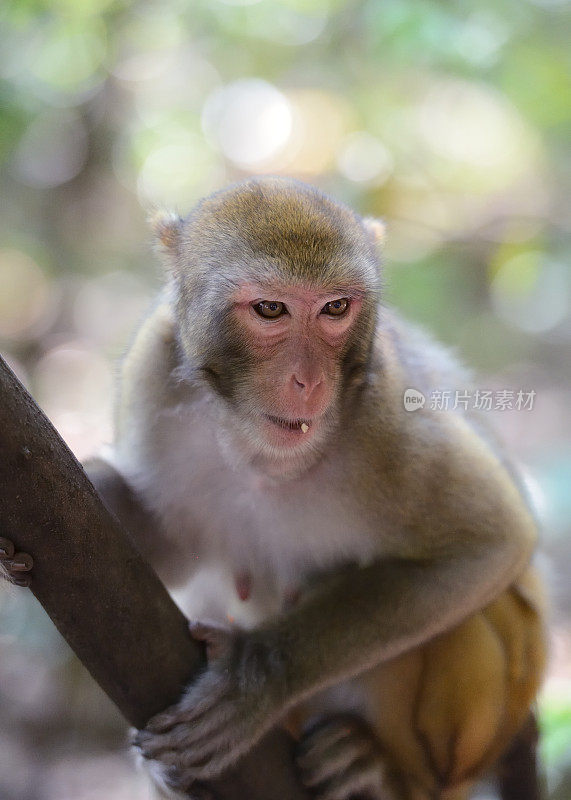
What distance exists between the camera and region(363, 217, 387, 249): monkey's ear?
2.48m

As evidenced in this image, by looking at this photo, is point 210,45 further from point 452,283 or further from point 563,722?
point 563,722

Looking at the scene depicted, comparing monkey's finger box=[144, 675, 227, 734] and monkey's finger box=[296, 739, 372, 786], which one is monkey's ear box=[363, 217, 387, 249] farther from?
monkey's finger box=[296, 739, 372, 786]

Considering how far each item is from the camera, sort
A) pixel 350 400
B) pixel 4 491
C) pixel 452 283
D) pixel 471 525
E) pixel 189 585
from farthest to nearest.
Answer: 1. pixel 452 283
2. pixel 189 585
3. pixel 471 525
4. pixel 350 400
5. pixel 4 491

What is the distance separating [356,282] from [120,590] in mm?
955

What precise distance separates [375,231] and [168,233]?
625 mm

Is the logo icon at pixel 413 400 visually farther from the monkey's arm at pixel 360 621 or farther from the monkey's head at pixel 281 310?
the monkey's head at pixel 281 310

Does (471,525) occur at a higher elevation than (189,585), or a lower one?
higher

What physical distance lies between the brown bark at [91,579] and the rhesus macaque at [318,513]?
11 cm

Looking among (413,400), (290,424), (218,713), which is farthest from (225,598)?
(290,424)

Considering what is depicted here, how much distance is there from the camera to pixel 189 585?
3.05 metres

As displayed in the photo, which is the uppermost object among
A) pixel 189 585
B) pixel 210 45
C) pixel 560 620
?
pixel 210 45

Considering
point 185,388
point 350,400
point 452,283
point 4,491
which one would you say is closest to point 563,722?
point 350,400

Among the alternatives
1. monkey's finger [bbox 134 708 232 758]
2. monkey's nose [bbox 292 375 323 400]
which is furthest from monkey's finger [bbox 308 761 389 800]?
monkey's nose [bbox 292 375 323 400]

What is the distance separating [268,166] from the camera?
18.3 feet
